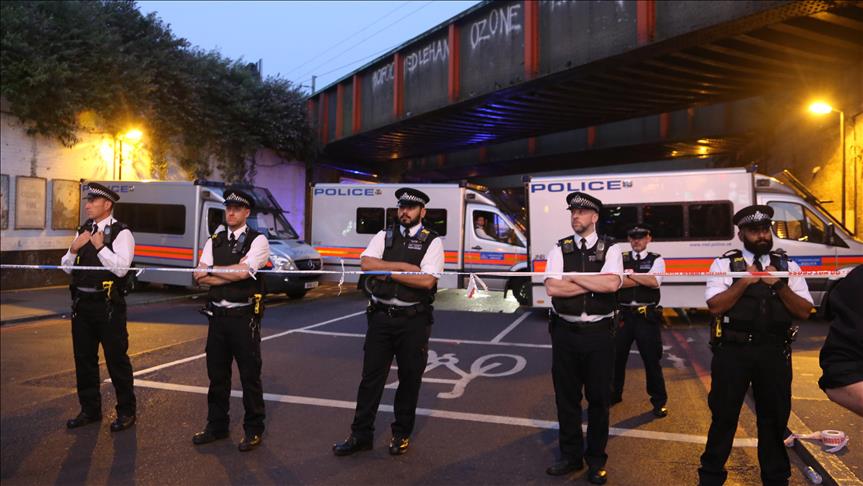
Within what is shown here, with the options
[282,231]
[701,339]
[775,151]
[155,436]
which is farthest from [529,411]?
[775,151]

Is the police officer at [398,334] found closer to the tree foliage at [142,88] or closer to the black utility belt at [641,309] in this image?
the black utility belt at [641,309]

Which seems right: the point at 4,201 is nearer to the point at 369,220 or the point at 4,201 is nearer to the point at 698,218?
the point at 369,220

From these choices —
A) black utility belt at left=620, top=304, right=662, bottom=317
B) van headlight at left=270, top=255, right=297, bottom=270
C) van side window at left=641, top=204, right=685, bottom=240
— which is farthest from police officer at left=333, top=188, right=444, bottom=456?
van headlight at left=270, top=255, right=297, bottom=270

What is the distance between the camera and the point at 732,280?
12.1 ft

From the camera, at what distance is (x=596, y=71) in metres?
13.3

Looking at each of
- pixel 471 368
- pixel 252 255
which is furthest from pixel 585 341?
pixel 471 368

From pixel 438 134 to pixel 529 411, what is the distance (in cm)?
1703

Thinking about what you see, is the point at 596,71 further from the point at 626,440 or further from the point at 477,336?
the point at 626,440

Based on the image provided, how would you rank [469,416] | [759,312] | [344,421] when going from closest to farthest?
1. [759,312]
2. [344,421]
3. [469,416]

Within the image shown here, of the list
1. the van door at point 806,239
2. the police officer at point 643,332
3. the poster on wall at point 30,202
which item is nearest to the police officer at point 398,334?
the police officer at point 643,332

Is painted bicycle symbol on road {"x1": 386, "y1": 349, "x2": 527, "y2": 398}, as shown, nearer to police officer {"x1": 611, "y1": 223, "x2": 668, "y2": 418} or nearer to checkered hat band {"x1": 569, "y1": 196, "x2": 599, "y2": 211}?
police officer {"x1": 611, "y1": 223, "x2": 668, "y2": 418}

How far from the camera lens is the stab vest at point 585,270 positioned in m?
4.04

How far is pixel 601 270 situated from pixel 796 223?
878 cm

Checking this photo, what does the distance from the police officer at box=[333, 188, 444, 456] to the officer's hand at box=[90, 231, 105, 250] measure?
2.26m
